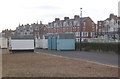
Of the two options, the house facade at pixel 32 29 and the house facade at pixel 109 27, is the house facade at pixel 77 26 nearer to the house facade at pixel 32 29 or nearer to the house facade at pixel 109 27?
the house facade at pixel 109 27

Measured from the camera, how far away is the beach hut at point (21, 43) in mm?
38781

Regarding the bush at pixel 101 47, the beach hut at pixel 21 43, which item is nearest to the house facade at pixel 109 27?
the bush at pixel 101 47

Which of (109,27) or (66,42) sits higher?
(109,27)

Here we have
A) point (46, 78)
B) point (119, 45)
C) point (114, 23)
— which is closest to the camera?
point (46, 78)

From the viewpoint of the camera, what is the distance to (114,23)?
93250mm

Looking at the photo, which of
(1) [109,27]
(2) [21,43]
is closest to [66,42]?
(2) [21,43]

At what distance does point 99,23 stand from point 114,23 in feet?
44.8

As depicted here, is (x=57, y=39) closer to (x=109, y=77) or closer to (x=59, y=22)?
(x=109, y=77)

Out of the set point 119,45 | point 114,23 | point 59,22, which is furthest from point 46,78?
point 59,22

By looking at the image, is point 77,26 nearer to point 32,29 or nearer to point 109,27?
point 109,27

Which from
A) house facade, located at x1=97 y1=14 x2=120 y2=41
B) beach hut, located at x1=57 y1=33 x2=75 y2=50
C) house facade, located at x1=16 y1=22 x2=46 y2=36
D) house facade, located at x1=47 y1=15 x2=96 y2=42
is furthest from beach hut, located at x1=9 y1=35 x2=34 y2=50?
house facade, located at x1=16 y1=22 x2=46 y2=36

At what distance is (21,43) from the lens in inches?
1540

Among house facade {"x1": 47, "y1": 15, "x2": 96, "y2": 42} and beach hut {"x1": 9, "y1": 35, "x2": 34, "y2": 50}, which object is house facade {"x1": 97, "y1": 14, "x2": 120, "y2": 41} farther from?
beach hut {"x1": 9, "y1": 35, "x2": 34, "y2": 50}

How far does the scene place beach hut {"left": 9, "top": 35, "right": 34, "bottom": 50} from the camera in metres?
38.8
